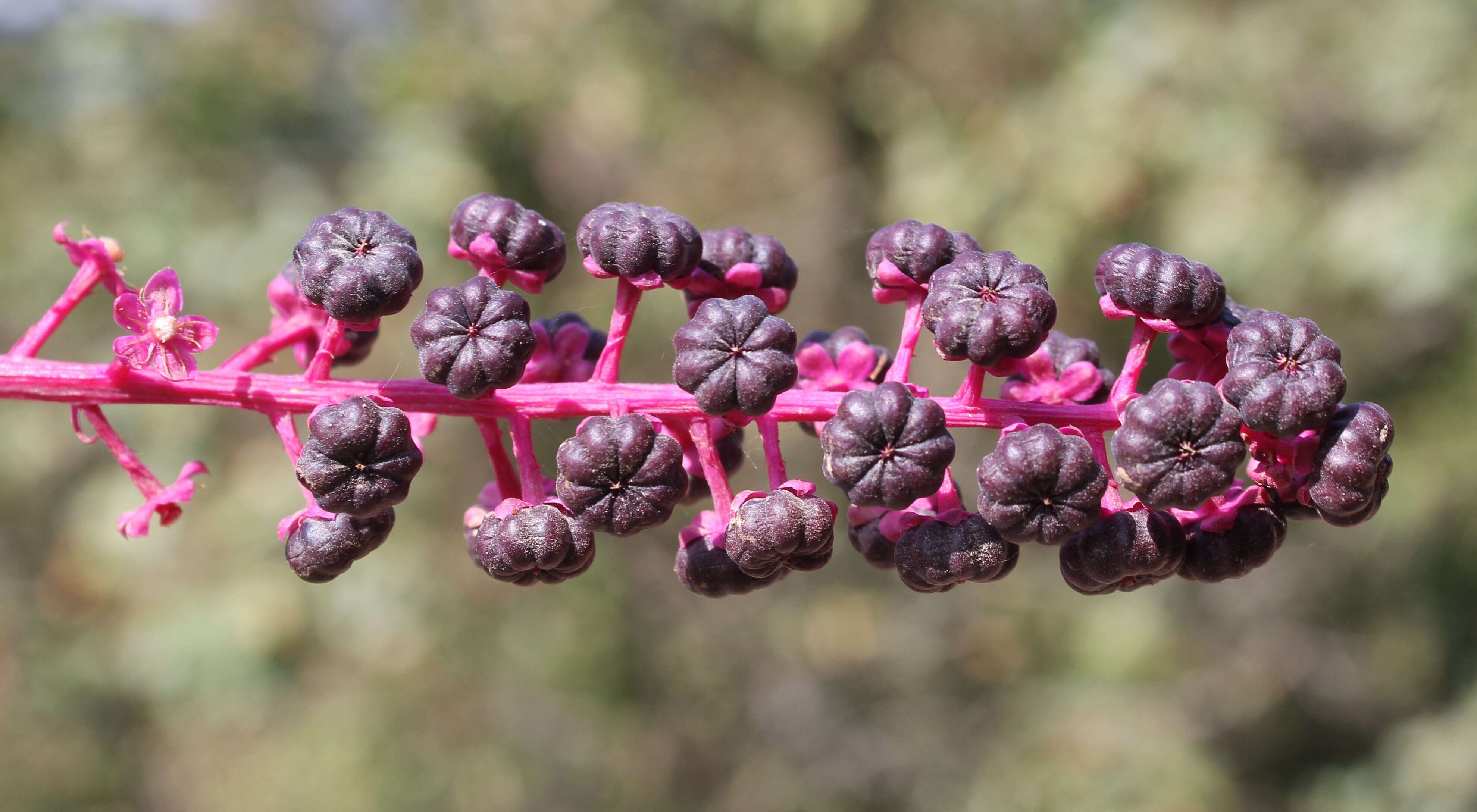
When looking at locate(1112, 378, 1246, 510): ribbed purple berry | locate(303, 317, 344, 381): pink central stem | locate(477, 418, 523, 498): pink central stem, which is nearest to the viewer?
locate(1112, 378, 1246, 510): ribbed purple berry

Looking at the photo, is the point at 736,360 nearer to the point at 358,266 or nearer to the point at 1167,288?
the point at 358,266

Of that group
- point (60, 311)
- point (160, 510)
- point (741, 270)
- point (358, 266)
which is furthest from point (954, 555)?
point (60, 311)

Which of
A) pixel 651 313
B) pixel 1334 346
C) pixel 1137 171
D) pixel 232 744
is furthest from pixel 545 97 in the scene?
pixel 232 744

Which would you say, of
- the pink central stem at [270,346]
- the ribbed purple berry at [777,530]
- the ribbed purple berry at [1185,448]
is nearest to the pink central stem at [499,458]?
the pink central stem at [270,346]

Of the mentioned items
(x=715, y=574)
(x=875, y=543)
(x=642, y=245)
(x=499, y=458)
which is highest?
(x=642, y=245)

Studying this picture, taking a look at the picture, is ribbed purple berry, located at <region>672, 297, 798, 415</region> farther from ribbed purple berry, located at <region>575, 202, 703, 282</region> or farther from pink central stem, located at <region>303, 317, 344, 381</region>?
pink central stem, located at <region>303, 317, 344, 381</region>

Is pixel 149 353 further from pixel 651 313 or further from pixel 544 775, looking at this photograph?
pixel 544 775

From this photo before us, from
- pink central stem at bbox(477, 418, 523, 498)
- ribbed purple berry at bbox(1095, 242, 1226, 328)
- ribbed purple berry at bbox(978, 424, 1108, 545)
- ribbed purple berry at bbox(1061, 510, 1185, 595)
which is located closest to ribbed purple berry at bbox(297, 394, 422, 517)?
pink central stem at bbox(477, 418, 523, 498)
